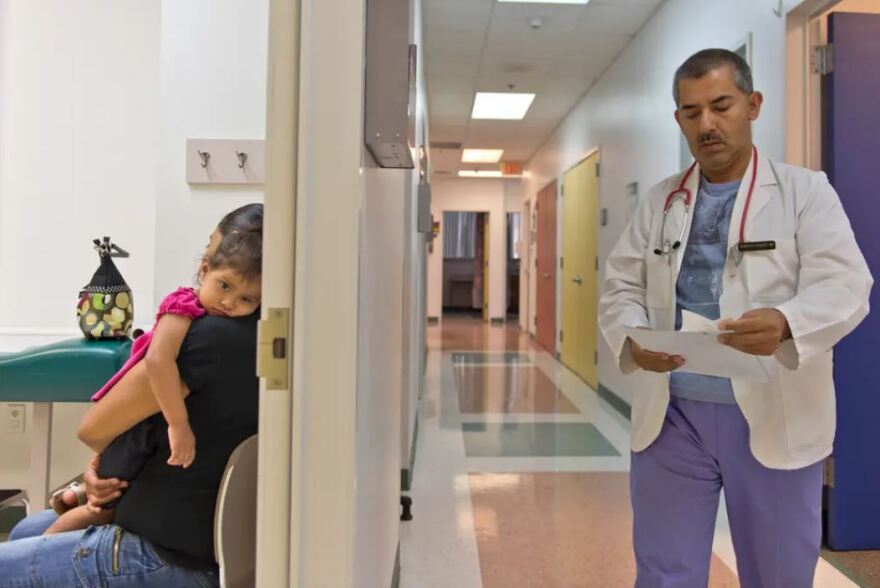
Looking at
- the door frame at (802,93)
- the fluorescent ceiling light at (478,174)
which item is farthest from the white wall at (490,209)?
the door frame at (802,93)

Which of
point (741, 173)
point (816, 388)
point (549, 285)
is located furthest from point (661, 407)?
point (549, 285)

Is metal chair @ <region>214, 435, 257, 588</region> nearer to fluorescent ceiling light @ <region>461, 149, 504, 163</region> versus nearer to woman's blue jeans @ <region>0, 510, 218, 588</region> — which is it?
woman's blue jeans @ <region>0, 510, 218, 588</region>

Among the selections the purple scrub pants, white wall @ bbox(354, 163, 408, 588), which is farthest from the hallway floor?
the purple scrub pants

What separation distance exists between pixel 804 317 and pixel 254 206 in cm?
104

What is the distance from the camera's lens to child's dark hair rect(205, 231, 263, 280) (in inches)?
42.3

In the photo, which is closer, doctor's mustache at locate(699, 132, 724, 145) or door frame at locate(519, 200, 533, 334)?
doctor's mustache at locate(699, 132, 724, 145)

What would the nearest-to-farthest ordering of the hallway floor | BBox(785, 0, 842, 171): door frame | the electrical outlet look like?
the hallway floor < the electrical outlet < BBox(785, 0, 842, 171): door frame

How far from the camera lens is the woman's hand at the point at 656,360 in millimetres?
1165

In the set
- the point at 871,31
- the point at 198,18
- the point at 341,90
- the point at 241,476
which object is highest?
the point at 871,31

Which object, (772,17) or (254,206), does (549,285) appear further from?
(254,206)

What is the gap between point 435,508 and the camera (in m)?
2.61

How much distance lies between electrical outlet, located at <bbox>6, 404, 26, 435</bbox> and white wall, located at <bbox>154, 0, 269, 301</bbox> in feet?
3.24

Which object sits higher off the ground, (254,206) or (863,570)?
(254,206)

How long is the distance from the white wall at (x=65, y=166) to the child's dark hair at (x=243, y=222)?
123 cm
